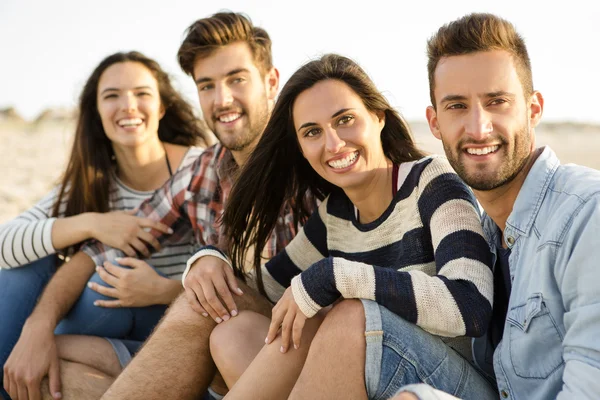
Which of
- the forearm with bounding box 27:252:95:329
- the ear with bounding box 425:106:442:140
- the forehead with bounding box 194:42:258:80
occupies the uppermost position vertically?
the forehead with bounding box 194:42:258:80

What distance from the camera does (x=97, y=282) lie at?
169 inches

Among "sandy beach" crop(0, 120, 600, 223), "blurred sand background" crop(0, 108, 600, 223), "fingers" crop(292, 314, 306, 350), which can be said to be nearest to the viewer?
"fingers" crop(292, 314, 306, 350)

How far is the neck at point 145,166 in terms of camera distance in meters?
4.92

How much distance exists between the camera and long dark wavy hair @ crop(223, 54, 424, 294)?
3.40 meters

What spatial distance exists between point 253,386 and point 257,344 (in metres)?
0.41

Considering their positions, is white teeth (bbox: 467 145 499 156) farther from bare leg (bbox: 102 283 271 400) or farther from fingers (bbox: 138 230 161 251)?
fingers (bbox: 138 230 161 251)

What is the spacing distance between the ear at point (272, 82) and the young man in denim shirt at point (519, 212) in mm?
1984

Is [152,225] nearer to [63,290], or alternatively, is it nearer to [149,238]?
[149,238]

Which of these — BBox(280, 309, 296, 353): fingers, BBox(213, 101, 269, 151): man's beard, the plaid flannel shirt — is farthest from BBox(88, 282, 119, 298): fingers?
BBox(280, 309, 296, 353): fingers

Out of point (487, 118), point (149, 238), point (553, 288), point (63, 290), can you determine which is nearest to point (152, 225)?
point (149, 238)

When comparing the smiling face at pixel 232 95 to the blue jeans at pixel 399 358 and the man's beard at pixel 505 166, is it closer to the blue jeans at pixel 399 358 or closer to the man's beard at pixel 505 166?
the man's beard at pixel 505 166

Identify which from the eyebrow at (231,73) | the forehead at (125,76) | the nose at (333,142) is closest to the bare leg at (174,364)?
the nose at (333,142)

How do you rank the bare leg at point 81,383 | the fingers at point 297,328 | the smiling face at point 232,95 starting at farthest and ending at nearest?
1. the smiling face at point 232,95
2. the bare leg at point 81,383
3. the fingers at point 297,328

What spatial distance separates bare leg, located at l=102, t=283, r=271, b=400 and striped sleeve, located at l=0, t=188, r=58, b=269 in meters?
1.41
